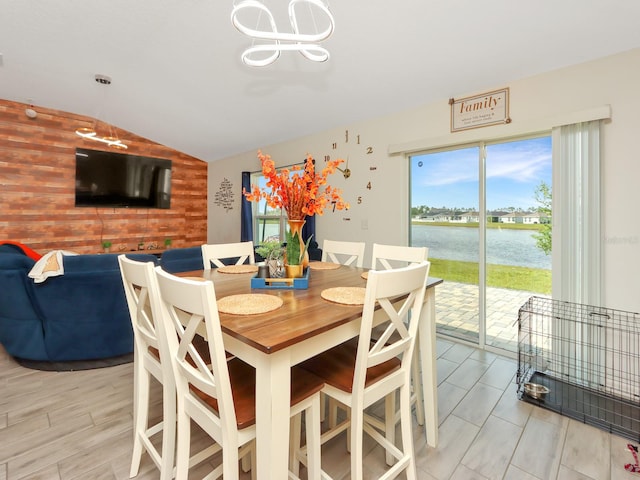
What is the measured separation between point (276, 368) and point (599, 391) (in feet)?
8.31

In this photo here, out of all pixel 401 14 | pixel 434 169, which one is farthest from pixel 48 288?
pixel 434 169

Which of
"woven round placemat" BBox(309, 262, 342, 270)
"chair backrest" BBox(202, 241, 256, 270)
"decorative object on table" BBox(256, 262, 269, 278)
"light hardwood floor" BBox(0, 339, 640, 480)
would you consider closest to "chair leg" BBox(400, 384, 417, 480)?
"light hardwood floor" BBox(0, 339, 640, 480)

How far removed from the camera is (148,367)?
1485 millimetres

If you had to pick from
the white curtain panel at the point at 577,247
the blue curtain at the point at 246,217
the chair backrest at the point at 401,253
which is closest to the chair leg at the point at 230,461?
the chair backrest at the point at 401,253

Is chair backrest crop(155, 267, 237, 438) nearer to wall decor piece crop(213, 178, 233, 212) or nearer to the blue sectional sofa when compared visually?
the blue sectional sofa

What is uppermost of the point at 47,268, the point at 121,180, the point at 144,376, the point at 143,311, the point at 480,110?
the point at 480,110

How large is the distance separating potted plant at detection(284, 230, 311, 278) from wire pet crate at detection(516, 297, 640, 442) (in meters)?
1.65

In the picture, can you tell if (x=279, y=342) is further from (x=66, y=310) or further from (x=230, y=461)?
(x=66, y=310)

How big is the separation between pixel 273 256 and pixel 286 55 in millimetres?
2062

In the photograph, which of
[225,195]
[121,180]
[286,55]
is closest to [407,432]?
[286,55]

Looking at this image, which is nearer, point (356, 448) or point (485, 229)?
point (356, 448)

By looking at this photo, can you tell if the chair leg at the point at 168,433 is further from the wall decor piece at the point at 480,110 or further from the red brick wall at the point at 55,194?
the red brick wall at the point at 55,194

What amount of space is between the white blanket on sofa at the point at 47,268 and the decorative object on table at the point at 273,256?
5.14ft

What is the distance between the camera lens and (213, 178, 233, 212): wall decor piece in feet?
18.5
